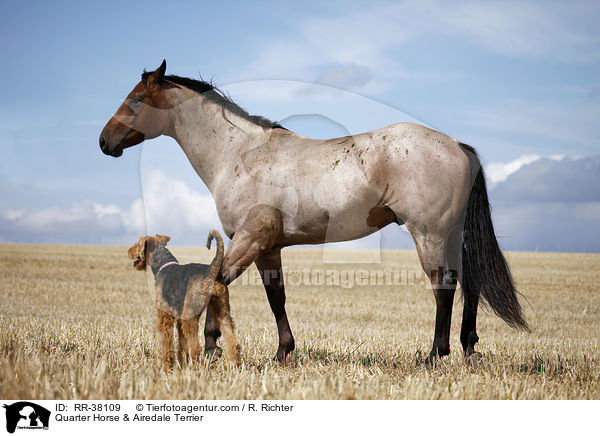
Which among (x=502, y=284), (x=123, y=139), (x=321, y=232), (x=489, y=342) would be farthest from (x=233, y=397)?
(x=489, y=342)

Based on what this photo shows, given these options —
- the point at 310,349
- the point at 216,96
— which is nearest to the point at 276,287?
the point at 310,349

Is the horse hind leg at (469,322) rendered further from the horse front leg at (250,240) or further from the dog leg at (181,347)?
the dog leg at (181,347)

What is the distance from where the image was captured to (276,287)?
537cm

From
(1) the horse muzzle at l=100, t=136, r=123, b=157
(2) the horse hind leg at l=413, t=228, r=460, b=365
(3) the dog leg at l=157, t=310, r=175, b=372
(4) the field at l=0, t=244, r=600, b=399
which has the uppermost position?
(1) the horse muzzle at l=100, t=136, r=123, b=157

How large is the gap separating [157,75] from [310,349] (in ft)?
13.1

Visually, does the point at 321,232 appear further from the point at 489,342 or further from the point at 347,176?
→ the point at 489,342

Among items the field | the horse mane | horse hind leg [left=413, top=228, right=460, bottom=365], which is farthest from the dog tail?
horse hind leg [left=413, top=228, right=460, bottom=365]

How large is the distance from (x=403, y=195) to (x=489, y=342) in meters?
5.45

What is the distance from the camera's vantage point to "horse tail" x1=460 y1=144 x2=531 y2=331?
215 inches

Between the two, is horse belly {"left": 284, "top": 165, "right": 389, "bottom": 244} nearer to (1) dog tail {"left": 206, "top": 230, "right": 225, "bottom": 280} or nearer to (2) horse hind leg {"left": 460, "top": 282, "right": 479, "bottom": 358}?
(1) dog tail {"left": 206, "top": 230, "right": 225, "bottom": 280}

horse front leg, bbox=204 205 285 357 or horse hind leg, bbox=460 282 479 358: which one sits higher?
horse front leg, bbox=204 205 285 357

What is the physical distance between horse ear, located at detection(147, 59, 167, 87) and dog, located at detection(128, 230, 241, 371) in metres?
1.61
